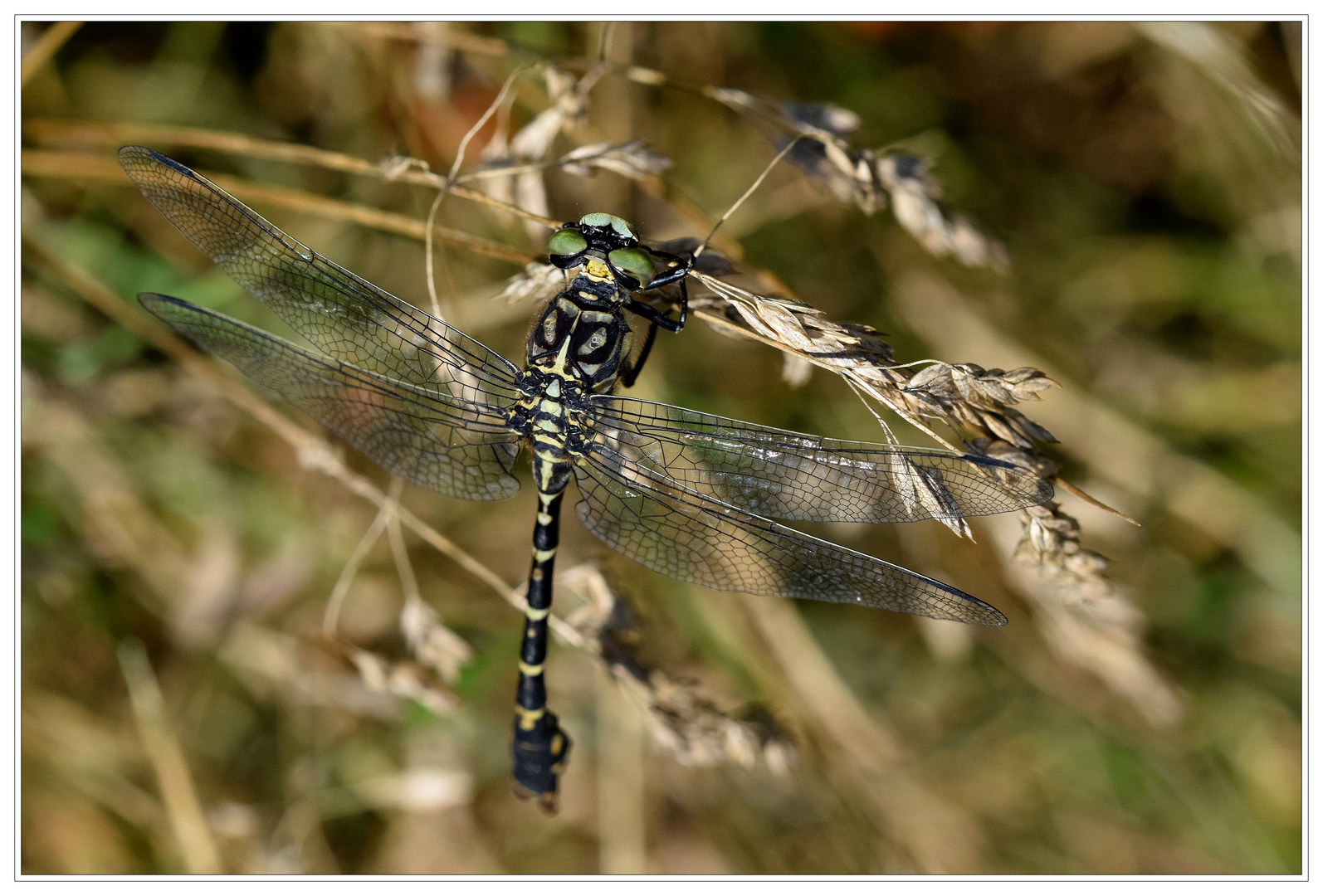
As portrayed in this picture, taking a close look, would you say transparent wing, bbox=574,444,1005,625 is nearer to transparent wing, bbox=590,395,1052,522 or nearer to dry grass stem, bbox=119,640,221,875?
transparent wing, bbox=590,395,1052,522

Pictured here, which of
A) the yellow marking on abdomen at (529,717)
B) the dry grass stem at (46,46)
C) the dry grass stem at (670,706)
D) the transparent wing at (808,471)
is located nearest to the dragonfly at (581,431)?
the transparent wing at (808,471)

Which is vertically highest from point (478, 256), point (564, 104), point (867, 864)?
point (478, 256)

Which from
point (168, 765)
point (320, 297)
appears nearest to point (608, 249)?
point (320, 297)

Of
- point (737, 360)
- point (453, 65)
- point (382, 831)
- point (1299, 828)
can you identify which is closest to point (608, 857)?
point (382, 831)

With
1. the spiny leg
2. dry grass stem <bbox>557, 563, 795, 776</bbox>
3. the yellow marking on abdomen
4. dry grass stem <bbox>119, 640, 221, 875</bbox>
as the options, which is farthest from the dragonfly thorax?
dry grass stem <bbox>119, 640, 221, 875</bbox>

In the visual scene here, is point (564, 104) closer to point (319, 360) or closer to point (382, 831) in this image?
point (319, 360)

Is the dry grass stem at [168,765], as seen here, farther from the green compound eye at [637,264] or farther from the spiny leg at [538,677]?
the green compound eye at [637,264]

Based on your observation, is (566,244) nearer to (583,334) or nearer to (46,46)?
(583,334)
